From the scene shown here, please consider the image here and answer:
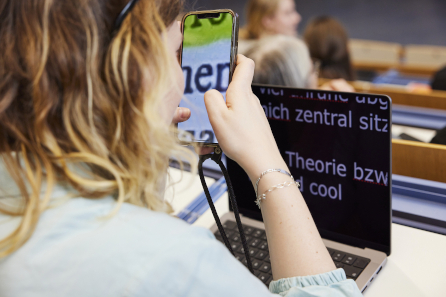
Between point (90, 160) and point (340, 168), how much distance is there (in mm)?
509

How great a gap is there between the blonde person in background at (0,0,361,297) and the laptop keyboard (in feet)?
0.96

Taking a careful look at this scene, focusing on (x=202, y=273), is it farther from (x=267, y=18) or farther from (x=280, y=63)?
(x=267, y=18)

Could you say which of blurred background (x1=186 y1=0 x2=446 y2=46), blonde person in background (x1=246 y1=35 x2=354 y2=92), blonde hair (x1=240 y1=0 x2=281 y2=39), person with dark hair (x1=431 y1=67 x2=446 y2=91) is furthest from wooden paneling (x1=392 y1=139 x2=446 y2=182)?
blurred background (x1=186 y1=0 x2=446 y2=46)

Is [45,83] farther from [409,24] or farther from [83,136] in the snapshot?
[409,24]

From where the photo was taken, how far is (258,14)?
2477 millimetres

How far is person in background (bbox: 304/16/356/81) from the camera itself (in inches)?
101

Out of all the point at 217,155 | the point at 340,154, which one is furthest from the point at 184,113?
the point at 340,154

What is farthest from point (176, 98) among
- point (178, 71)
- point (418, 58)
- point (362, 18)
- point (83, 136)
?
point (362, 18)

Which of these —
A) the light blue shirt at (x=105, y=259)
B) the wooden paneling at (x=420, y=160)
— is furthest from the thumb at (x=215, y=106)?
the wooden paneling at (x=420, y=160)

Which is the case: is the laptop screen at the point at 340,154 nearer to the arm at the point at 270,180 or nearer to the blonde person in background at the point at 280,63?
the arm at the point at 270,180

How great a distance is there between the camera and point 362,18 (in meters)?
5.29

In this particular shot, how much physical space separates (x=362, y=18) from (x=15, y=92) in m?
5.56

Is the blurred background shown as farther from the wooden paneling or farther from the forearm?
the forearm

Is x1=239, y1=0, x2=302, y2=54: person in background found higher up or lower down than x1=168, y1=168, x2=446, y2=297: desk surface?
higher up
